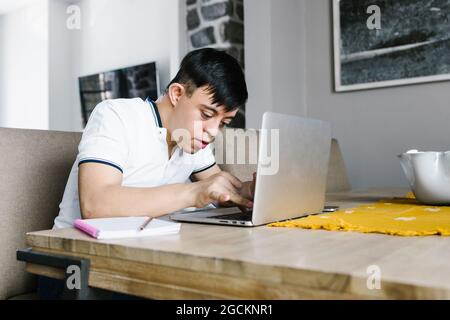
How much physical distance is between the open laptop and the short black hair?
25cm

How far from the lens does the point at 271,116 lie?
832 millimetres

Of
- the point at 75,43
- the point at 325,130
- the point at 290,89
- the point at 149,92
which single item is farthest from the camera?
the point at 75,43

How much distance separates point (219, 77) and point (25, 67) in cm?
472

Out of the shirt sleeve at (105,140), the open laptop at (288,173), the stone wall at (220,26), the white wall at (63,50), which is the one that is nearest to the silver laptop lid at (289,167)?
the open laptop at (288,173)

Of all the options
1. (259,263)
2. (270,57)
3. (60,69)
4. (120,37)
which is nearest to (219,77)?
(259,263)

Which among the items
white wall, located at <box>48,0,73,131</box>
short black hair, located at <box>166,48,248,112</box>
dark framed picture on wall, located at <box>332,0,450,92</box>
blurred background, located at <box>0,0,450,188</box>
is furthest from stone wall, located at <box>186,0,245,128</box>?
white wall, located at <box>48,0,73,131</box>

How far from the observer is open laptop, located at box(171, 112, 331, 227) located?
852mm

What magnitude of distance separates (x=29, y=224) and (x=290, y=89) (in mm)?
1951

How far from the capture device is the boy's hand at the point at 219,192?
978 millimetres

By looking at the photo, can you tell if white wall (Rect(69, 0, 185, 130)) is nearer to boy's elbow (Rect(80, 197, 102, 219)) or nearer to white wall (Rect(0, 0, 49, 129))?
white wall (Rect(0, 0, 49, 129))

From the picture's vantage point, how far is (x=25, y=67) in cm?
529
